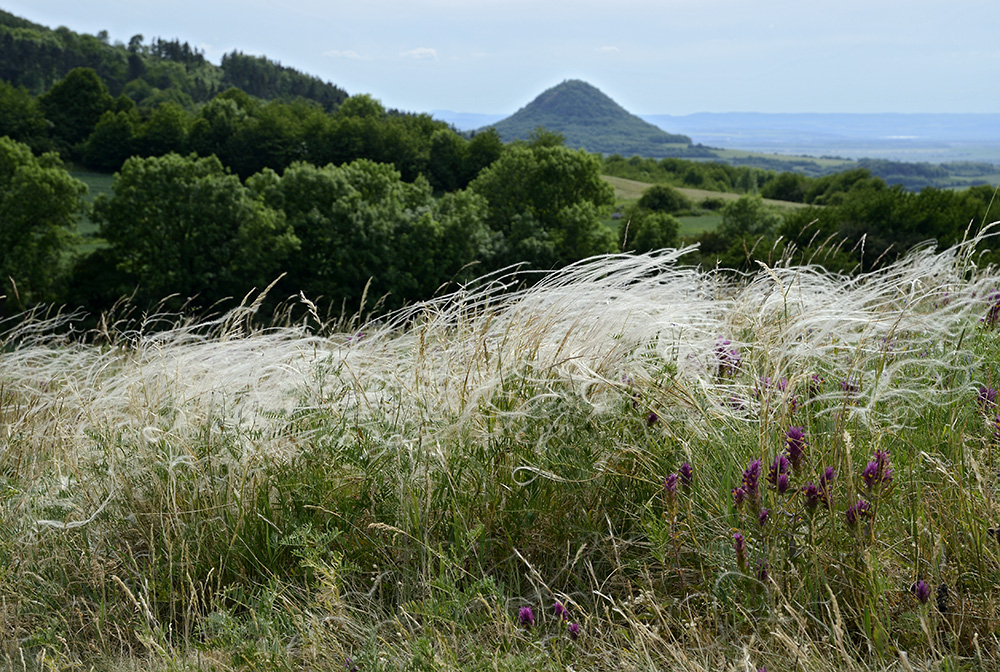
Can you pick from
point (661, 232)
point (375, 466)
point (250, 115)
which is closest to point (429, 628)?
point (375, 466)

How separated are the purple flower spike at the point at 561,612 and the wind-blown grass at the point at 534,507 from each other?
0.09 ft

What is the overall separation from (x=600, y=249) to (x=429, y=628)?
46.3 m

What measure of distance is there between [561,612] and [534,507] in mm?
477

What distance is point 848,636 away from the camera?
1.80m

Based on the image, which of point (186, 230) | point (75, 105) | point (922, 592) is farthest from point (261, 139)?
point (922, 592)

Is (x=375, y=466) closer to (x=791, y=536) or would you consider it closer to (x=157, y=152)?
(x=791, y=536)

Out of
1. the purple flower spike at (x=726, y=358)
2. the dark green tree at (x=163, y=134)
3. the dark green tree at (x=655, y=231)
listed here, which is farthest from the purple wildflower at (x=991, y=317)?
the dark green tree at (x=163, y=134)

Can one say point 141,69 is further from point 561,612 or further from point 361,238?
point 561,612

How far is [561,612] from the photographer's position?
2.04m

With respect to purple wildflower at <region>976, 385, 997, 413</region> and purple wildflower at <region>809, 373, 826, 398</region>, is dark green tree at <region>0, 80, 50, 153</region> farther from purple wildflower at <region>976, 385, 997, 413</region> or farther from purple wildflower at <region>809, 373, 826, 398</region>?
purple wildflower at <region>976, 385, 997, 413</region>

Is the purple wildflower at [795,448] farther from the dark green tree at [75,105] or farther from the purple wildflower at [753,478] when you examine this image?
the dark green tree at [75,105]

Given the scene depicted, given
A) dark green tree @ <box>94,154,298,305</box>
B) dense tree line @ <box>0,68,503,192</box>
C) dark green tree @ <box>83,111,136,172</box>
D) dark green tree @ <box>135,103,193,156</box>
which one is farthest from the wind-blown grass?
dark green tree @ <box>83,111,136,172</box>

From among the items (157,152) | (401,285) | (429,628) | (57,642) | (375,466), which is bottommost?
(401,285)

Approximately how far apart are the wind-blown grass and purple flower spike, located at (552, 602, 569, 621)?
3 cm
